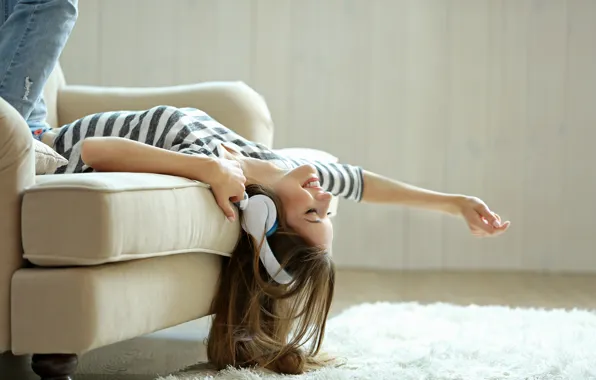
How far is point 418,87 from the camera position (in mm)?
3930

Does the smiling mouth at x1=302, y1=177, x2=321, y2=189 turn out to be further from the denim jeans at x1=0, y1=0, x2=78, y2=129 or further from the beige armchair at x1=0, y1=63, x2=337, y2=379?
the denim jeans at x1=0, y1=0, x2=78, y2=129

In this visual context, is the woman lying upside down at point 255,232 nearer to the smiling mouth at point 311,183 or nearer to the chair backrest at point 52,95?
the smiling mouth at point 311,183

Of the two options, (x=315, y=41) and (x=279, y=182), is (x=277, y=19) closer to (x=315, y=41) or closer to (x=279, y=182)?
(x=315, y=41)

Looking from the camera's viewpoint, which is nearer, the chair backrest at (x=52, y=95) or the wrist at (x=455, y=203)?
the wrist at (x=455, y=203)

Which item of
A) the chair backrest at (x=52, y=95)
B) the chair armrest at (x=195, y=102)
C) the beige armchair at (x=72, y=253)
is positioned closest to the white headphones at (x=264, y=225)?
the beige armchair at (x=72, y=253)

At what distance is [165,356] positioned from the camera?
2.09m

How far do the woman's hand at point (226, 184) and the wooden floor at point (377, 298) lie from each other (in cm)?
41

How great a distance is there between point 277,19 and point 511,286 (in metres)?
1.54

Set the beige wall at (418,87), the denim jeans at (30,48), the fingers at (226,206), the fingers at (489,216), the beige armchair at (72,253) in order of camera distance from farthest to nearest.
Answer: the beige wall at (418,87) → the fingers at (489,216) → the denim jeans at (30,48) → the fingers at (226,206) → the beige armchair at (72,253)

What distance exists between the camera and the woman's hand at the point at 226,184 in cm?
170

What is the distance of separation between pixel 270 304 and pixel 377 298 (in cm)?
132

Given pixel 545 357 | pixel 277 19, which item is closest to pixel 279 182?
pixel 545 357

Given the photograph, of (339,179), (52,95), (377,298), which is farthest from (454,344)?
(52,95)

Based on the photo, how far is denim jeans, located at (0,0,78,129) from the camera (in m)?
1.93
